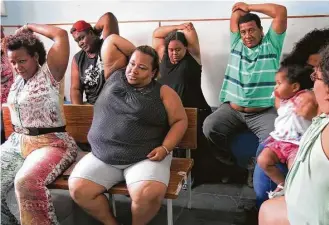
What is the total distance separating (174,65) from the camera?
113 inches

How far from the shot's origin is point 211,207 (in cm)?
261

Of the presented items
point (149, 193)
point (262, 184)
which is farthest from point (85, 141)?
point (262, 184)

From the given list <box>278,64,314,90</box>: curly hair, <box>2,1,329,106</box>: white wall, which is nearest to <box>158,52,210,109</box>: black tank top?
<box>2,1,329,106</box>: white wall

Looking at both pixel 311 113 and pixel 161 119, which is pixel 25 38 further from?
pixel 311 113

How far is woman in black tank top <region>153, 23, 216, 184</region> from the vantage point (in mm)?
2828

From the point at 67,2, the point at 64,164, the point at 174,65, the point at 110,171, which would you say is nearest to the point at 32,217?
the point at 64,164

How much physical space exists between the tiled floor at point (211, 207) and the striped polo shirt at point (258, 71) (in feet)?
2.14

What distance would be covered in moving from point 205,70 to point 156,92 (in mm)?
1128

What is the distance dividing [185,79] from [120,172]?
100 centimetres

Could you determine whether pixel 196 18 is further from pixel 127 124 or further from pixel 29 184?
pixel 29 184

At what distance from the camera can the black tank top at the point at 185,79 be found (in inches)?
111

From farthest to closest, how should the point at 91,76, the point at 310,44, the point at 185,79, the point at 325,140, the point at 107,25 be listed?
the point at 107,25, the point at 91,76, the point at 185,79, the point at 310,44, the point at 325,140

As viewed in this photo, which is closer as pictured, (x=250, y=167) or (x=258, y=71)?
(x=258, y=71)

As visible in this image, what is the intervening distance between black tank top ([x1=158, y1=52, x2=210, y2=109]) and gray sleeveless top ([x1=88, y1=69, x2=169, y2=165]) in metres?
0.63
